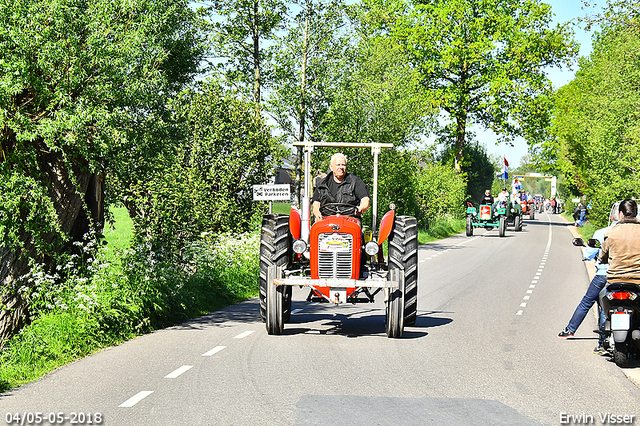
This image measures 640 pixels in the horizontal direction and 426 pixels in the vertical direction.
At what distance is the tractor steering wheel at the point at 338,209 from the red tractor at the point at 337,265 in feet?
0.07

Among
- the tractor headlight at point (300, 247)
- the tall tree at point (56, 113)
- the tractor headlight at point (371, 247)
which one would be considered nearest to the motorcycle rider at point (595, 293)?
the tractor headlight at point (371, 247)

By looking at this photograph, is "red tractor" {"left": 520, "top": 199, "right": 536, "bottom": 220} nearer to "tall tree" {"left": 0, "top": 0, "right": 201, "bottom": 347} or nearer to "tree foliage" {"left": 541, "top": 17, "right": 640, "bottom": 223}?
"tree foliage" {"left": 541, "top": 17, "right": 640, "bottom": 223}

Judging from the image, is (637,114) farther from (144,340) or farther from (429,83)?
(144,340)

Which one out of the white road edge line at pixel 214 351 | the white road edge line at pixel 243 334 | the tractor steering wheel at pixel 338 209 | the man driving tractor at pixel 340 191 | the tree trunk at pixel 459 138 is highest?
the tree trunk at pixel 459 138

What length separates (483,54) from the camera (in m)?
50.9

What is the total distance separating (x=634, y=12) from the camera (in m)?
25.8

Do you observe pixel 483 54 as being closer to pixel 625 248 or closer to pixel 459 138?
pixel 459 138

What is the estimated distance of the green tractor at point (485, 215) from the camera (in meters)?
39.8

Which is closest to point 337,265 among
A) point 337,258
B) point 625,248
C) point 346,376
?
point 337,258

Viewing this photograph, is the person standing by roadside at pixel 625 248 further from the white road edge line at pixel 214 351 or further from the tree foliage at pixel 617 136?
the tree foliage at pixel 617 136

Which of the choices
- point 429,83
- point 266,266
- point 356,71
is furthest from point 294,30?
point 429,83

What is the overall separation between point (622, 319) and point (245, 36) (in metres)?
27.4

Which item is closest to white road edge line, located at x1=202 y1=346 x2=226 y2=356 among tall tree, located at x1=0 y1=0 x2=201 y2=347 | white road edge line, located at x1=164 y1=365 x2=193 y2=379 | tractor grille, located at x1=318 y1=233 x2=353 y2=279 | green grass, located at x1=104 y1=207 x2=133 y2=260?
white road edge line, located at x1=164 y1=365 x2=193 y2=379

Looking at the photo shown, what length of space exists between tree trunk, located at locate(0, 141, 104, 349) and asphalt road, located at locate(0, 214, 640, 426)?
1.52 meters
